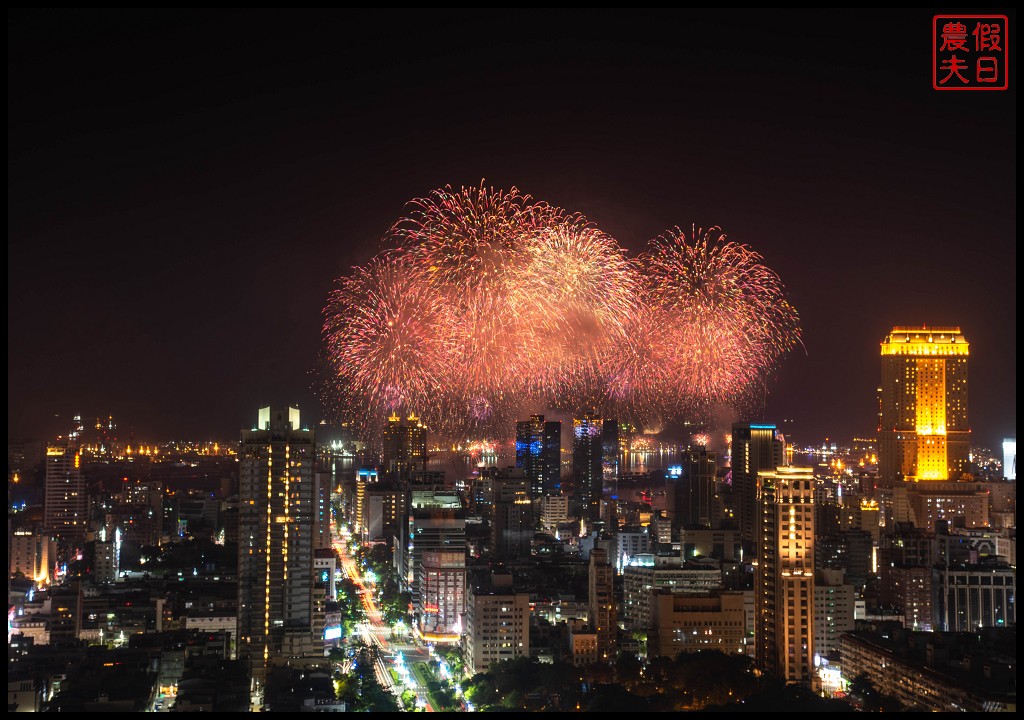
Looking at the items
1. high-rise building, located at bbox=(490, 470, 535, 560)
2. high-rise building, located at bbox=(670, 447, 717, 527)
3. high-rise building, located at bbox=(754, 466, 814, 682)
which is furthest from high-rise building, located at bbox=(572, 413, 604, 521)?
high-rise building, located at bbox=(754, 466, 814, 682)

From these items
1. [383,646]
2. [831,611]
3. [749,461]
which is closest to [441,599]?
[383,646]

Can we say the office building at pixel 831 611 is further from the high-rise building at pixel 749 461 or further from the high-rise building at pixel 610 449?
the high-rise building at pixel 610 449

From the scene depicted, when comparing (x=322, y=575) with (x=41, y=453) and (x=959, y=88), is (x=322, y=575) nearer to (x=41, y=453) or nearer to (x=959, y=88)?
(x=41, y=453)

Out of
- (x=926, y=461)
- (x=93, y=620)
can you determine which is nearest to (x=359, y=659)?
(x=93, y=620)

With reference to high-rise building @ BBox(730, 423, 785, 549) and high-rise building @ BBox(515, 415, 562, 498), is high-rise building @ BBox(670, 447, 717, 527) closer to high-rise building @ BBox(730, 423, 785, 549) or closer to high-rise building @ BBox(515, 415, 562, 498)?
high-rise building @ BBox(730, 423, 785, 549)

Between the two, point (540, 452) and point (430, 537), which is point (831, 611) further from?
point (540, 452)

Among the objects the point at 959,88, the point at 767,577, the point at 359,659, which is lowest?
the point at 359,659

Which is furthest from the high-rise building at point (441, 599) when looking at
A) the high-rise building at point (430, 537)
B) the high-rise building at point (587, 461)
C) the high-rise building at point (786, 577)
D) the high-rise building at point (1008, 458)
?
the high-rise building at point (1008, 458)
